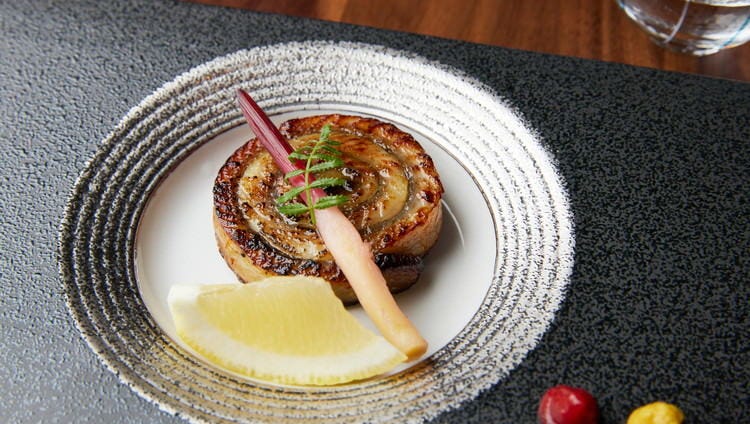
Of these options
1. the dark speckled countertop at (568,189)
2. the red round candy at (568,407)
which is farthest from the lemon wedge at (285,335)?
the red round candy at (568,407)

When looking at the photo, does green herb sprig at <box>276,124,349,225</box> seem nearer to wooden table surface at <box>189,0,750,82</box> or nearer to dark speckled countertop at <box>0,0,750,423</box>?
dark speckled countertop at <box>0,0,750,423</box>

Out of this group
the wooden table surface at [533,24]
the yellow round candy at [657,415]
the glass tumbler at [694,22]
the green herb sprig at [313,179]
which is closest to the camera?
the yellow round candy at [657,415]

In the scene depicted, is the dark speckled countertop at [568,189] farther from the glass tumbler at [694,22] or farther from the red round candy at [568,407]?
the glass tumbler at [694,22]

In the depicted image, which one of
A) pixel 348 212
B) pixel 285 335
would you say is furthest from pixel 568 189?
pixel 285 335

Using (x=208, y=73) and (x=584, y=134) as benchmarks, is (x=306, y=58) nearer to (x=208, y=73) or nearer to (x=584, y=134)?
(x=208, y=73)

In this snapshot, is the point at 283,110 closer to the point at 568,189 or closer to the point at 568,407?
the point at 568,189

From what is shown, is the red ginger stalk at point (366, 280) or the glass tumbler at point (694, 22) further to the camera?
the glass tumbler at point (694, 22)
